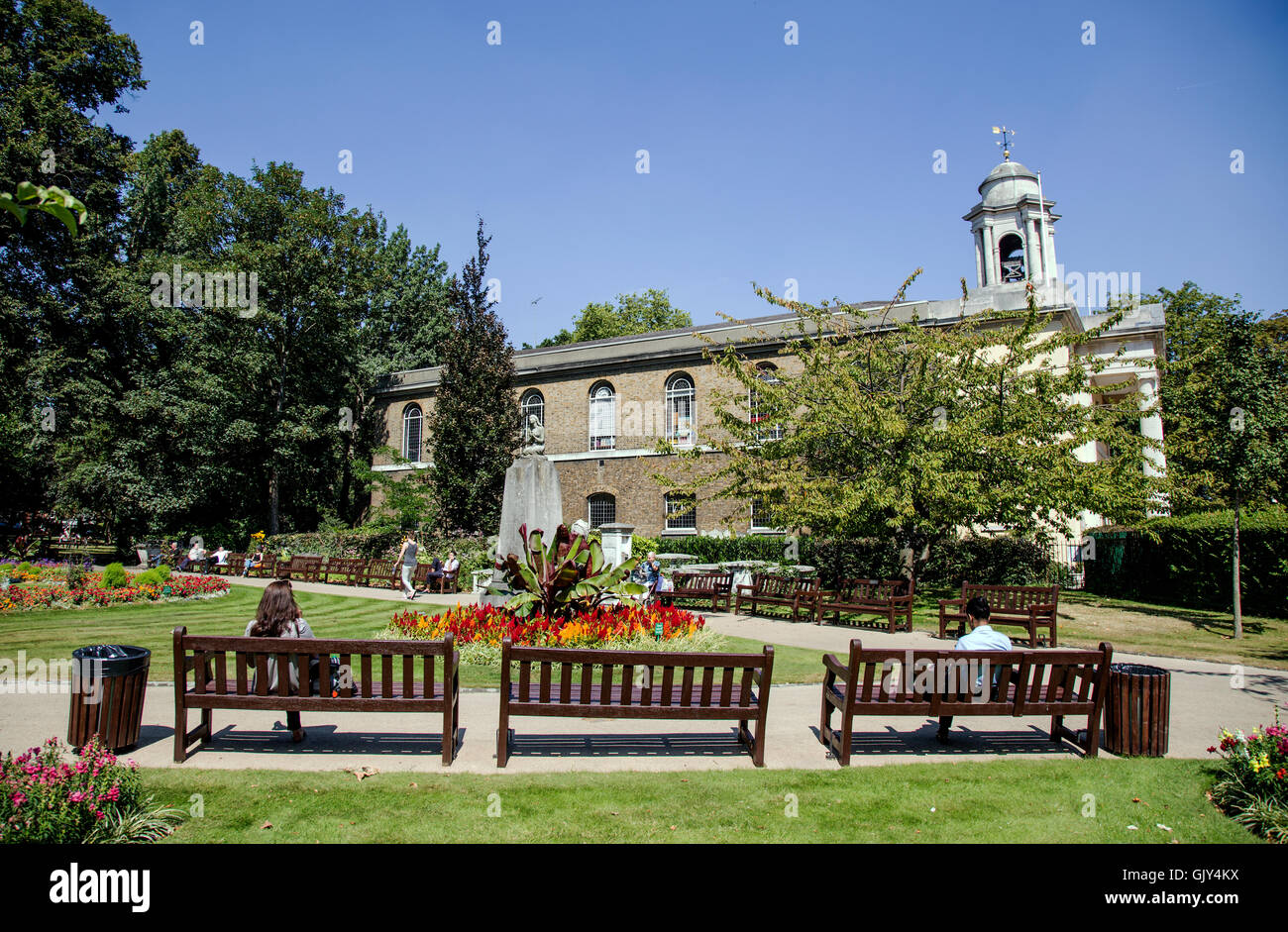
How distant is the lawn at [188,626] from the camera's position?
31.1 ft

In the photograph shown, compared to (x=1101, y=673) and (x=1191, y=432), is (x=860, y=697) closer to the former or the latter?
(x=1101, y=673)

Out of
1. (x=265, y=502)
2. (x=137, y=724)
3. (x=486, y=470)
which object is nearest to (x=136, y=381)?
(x=265, y=502)

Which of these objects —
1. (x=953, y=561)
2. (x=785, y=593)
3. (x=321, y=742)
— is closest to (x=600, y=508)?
(x=953, y=561)

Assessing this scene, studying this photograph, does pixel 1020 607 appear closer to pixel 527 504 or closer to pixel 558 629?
pixel 558 629

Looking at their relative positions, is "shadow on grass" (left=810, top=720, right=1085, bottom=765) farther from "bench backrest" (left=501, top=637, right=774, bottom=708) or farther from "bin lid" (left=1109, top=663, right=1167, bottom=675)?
"bench backrest" (left=501, top=637, right=774, bottom=708)

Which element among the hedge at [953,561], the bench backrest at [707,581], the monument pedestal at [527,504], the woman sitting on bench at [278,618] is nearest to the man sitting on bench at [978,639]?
the woman sitting on bench at [278,618]

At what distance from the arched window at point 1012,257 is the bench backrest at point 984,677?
26.4 meters

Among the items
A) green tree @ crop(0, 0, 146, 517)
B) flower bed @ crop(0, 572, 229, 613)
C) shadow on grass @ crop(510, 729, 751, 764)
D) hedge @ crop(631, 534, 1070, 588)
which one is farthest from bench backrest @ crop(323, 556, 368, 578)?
shadow on grass @ crop(510, 729, 751, 764)

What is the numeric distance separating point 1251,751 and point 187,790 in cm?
701

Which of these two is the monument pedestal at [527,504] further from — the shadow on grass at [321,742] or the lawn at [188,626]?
the shadow on grass at [321,742]

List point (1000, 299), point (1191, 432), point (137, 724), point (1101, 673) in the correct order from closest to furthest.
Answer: point (137, 724) < point (1101, 673) < point (1191, 432) < point (1000, 299)

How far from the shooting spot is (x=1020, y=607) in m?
12.6

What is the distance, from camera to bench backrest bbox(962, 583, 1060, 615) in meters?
12.5

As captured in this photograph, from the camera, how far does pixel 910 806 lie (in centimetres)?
478
